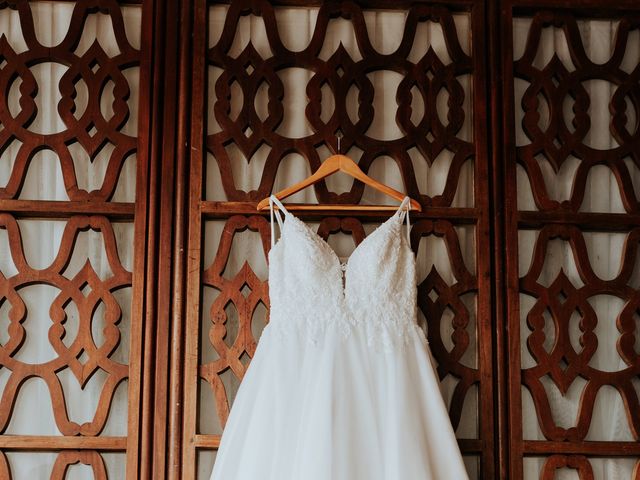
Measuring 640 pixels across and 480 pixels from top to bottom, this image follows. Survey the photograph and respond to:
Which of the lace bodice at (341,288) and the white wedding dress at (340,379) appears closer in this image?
the white wedding dress at (340,379)

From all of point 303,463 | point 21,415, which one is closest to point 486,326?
point 303,463

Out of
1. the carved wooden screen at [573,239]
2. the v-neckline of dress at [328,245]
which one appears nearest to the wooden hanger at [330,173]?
the v-neckline of dress at [328,245]

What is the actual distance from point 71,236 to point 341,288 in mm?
713

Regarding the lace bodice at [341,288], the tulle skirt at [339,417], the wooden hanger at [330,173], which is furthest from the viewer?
the wooden hanger at [330,173]

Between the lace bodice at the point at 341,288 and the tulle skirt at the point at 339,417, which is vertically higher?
the lace bodice at the point at 341,288

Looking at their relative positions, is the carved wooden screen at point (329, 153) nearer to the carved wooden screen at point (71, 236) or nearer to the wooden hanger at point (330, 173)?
the wooden hanger at point (330, 173)

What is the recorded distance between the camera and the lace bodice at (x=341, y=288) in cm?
186

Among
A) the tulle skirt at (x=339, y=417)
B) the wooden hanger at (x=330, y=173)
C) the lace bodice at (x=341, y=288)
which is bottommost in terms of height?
the tulle skirt at (x=339, y=417)

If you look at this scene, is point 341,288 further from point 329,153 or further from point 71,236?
point 71,236

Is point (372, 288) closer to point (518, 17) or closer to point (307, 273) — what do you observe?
point (307, 273)

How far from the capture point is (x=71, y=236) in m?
2.01

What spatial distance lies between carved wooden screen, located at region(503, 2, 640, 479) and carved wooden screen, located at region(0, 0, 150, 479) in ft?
3.26

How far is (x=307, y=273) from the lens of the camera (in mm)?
1887

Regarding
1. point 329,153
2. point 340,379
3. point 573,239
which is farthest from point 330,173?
point 573,239
